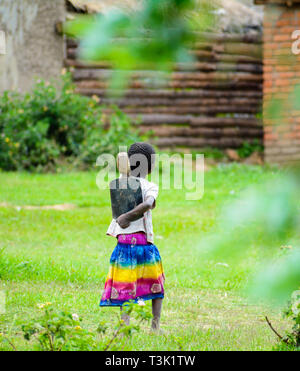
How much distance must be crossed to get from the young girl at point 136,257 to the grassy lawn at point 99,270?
280 mm

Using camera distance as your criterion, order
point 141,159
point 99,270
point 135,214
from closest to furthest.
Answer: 1. point 135,214
2. point 141,159
3. point 99,270

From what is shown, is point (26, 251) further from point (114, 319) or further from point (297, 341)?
point (297, 341)

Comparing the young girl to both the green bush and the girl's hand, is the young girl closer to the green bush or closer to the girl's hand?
the girl's hand

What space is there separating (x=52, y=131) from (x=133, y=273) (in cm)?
858

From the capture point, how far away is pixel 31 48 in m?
13.0

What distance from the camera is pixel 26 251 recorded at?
6238mm

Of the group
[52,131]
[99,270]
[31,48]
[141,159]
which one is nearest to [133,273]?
[141,159]

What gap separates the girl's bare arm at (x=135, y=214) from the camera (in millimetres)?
3713

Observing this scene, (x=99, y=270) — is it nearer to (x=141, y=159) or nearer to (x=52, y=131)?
(x=141, y=159)

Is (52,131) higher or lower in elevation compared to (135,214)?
higher

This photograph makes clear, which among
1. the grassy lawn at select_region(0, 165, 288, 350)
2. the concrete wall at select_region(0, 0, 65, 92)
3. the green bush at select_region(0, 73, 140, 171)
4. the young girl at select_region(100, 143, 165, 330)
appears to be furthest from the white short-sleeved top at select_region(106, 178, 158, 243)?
the concrete wall at select_region(0, 0, 65, 92)

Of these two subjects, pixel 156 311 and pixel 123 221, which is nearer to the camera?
pixel 123 221

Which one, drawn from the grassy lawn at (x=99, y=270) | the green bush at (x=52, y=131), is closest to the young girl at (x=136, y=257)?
the grassy lawn at (x=99, y=270)

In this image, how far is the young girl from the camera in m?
3.75
